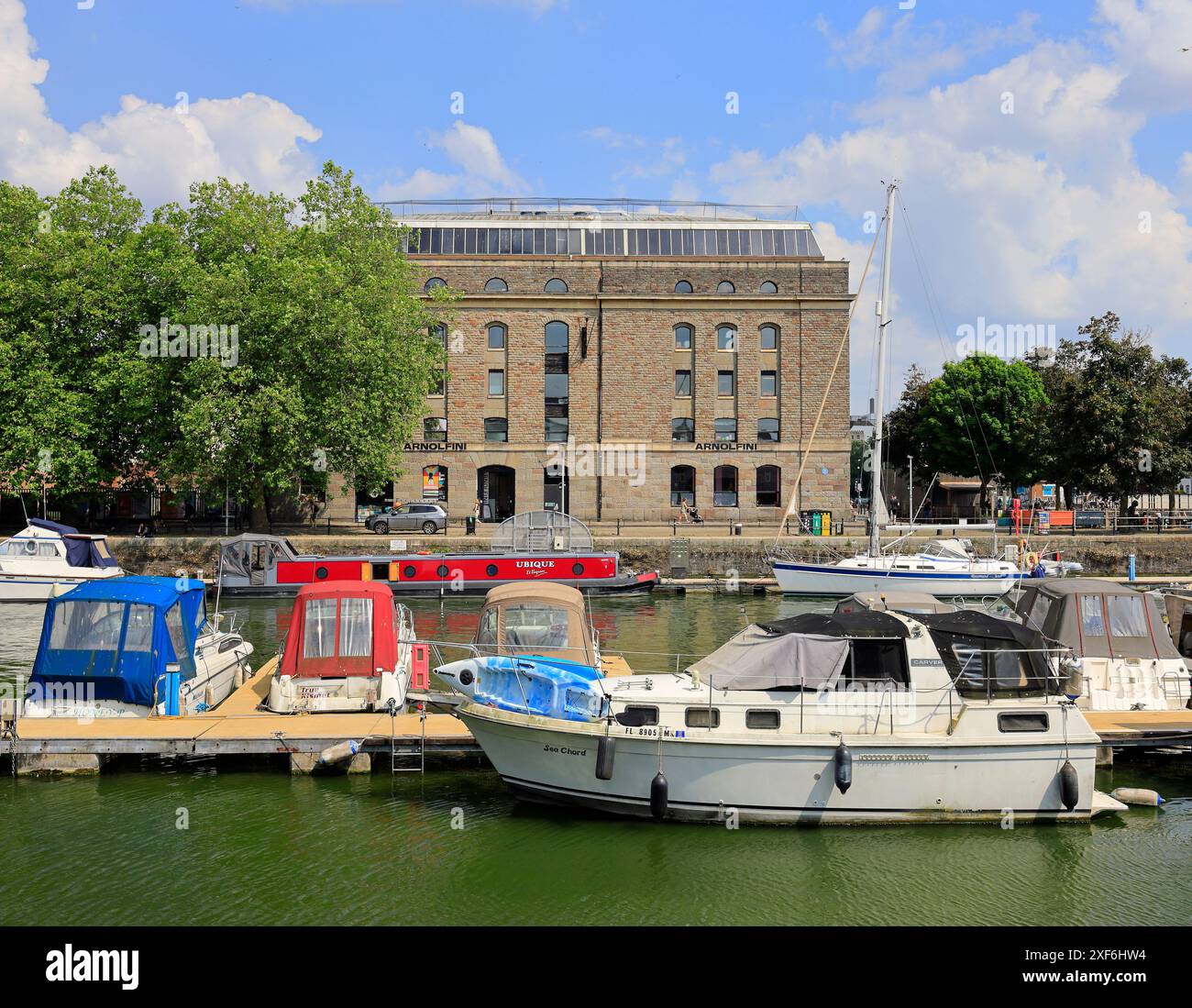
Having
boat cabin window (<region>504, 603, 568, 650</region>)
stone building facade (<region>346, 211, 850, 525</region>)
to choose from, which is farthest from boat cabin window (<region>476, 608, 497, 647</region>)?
stone building facade (<region>346, 211, 850, 525</region>)

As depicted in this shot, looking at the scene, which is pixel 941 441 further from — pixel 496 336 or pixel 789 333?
pixel 496 336

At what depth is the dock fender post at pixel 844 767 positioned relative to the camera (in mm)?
12297

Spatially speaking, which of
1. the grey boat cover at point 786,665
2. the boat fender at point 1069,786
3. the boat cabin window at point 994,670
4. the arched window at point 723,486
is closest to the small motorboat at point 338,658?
the grey boat cover at point 786,665

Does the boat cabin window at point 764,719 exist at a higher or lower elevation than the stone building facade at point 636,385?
lower

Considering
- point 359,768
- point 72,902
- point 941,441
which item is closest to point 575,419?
point 941,441

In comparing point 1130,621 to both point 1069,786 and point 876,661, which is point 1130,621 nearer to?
point 1069,786

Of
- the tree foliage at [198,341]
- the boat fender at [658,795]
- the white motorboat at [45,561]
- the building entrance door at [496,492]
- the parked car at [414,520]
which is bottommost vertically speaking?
the boat fender at [658,795]

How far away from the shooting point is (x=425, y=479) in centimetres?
5309

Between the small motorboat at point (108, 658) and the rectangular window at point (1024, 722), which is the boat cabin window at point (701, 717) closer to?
the rectangular window at point (1024, 722)

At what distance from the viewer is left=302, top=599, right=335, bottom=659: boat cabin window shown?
16562mm

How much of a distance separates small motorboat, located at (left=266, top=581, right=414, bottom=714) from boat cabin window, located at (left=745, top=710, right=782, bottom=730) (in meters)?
6.03

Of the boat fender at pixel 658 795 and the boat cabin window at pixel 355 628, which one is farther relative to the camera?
the boat cabin window at pixel 355 628

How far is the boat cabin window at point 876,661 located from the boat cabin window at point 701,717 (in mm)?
1843

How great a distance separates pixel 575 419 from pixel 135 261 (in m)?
22.4
